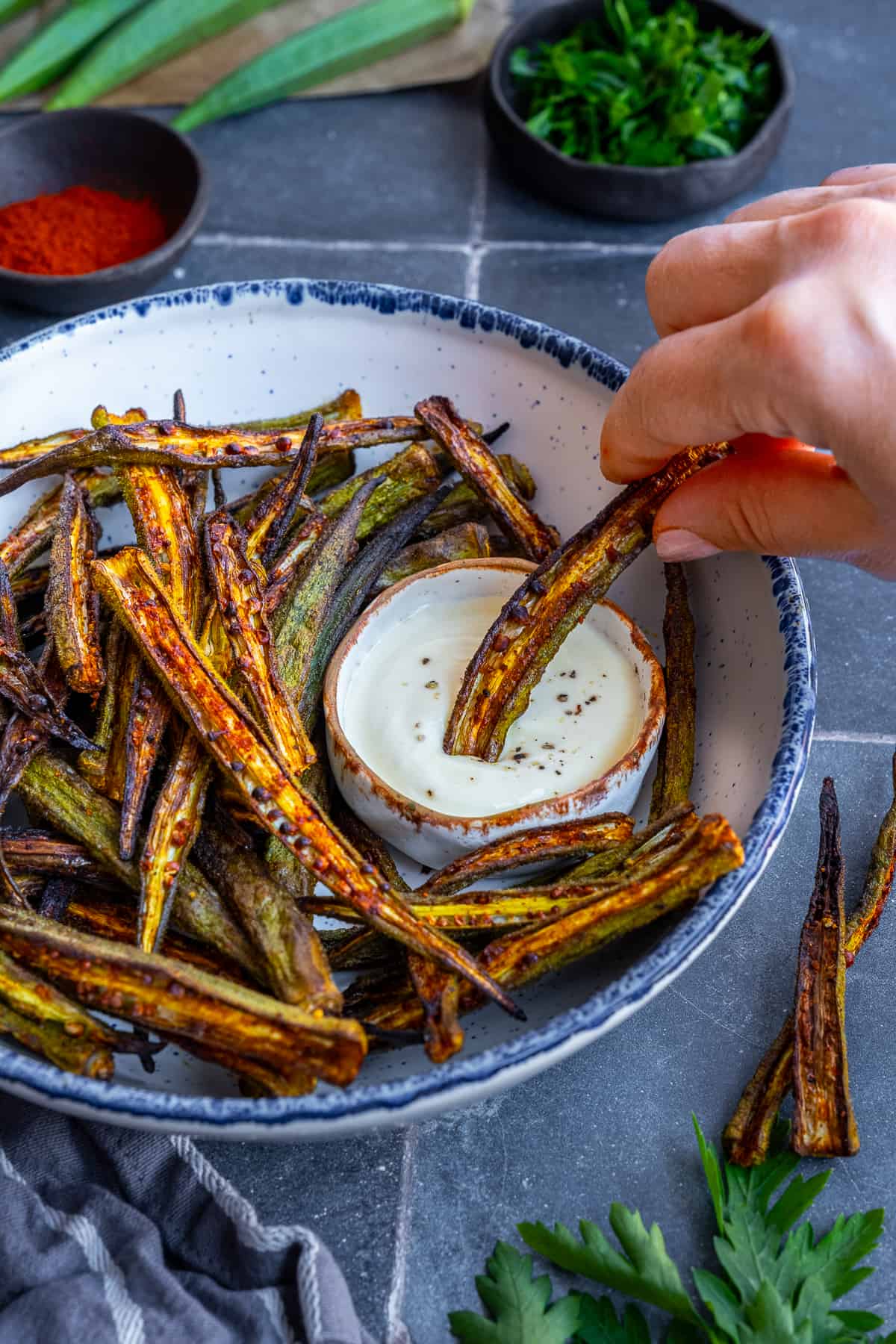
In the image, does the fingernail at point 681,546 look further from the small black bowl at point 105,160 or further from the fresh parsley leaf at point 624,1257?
the small black bowl at point 105,160

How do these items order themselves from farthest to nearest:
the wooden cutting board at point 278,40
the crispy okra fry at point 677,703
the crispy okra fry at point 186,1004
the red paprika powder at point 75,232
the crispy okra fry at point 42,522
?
the wooden cutting board at point 278,40 < the red paprika powder at point 75,232 < the crispy okra fry at point 42,522 < the crispy okra fry at point 677,703 < the crispy okra fry at point 186,1004

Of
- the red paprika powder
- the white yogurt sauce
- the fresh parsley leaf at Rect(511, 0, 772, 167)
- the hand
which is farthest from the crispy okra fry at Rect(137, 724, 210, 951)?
the fresh parsley leaf at Rect(511, 0, 772, 167)

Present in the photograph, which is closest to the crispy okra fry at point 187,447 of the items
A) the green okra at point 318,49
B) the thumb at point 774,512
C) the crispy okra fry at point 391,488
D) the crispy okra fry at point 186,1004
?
the crispy okra fry at point 391,488

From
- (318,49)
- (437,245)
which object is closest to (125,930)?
(437,245)

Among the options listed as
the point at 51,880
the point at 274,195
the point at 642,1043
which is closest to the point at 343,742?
the point at 51,880

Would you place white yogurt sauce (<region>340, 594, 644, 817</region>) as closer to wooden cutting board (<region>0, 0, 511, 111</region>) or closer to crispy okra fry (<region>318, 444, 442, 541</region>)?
crispy okra fry (<region>318, 444, 442, 541</region>)

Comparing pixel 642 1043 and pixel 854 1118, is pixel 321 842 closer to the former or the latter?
pixel 642 1043

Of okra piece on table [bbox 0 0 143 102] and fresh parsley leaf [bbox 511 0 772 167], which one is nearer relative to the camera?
fresh parsley leaf [bbox 511 0 772 167]
